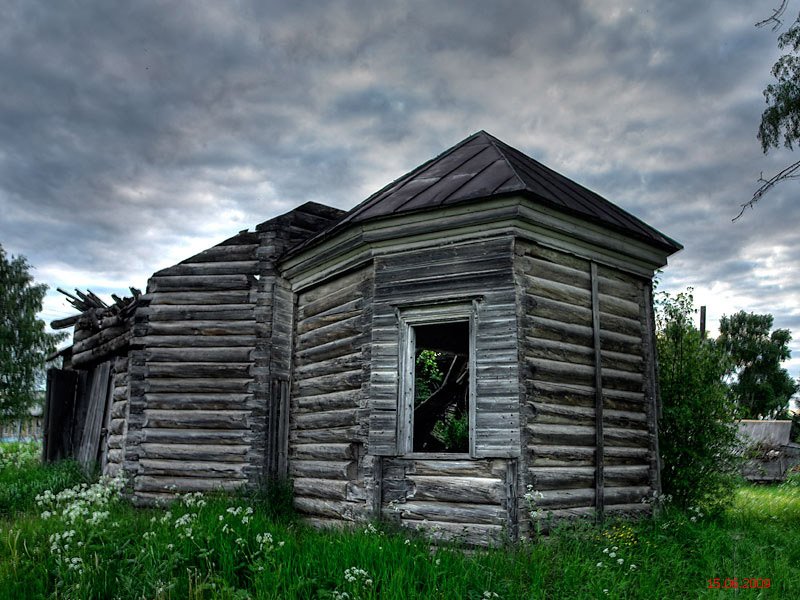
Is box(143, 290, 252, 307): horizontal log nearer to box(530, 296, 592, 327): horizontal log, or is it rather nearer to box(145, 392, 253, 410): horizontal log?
box(145, 392, 253, 410): horizontal log

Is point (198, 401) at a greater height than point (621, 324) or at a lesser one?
lesser

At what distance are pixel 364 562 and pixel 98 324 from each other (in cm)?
988

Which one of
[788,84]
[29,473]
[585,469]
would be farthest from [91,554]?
[788,84]

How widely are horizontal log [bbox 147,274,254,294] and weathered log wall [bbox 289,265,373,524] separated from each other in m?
1.22

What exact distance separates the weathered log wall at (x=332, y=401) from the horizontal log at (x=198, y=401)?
88 cm

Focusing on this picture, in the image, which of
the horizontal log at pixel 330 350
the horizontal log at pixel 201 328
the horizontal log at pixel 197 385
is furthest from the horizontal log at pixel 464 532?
the horizontal log at pixel 201 328

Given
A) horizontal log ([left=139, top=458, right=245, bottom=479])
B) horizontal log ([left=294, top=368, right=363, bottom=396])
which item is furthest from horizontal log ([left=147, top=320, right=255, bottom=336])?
horizontal log ([left=139, top=458, right=245, bottom=479])

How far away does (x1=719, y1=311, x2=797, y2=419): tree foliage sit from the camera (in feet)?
132

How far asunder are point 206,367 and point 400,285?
4105 mm

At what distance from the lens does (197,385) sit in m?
10.4
